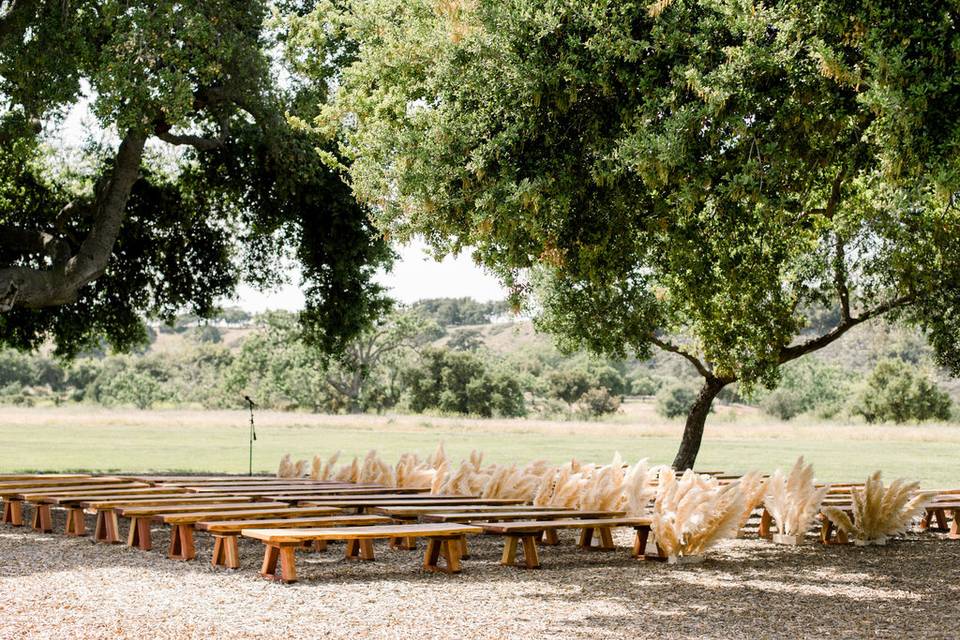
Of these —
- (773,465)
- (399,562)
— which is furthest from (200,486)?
(773,465)

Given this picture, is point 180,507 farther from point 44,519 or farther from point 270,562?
point 44,519

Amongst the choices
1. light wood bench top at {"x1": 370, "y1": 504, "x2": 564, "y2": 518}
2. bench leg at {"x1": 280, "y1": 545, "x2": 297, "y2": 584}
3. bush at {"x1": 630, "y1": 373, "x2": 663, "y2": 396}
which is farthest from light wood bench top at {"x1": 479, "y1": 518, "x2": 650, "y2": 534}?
bush at {"x1": 630, "y1": 373, "x2": 663, "y2": 396}

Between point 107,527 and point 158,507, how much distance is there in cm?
110

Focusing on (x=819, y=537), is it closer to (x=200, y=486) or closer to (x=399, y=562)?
(x=399, y=562)

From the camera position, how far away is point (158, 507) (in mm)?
10266

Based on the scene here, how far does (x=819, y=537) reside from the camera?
12742 millimetres

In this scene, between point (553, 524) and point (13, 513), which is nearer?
point (553, 524)

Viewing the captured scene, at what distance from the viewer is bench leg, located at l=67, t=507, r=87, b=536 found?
37.9 ft

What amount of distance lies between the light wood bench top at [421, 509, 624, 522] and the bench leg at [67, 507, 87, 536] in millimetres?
4141

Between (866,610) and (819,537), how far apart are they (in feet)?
16.3

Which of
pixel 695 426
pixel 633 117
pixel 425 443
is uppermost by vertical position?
pixel 633 117

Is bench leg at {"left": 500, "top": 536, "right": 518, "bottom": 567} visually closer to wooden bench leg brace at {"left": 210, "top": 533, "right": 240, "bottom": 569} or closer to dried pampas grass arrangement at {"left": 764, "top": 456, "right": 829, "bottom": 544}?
wooden bench leg brace at {"left": 210, "top": 533, "right": 240, "bottom": 569}

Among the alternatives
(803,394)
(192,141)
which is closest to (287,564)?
(192,141)

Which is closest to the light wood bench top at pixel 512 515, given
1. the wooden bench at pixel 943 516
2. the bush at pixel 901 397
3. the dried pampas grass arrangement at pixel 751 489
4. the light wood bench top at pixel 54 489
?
the dried pampas grass arrangement at pixel 751 489
